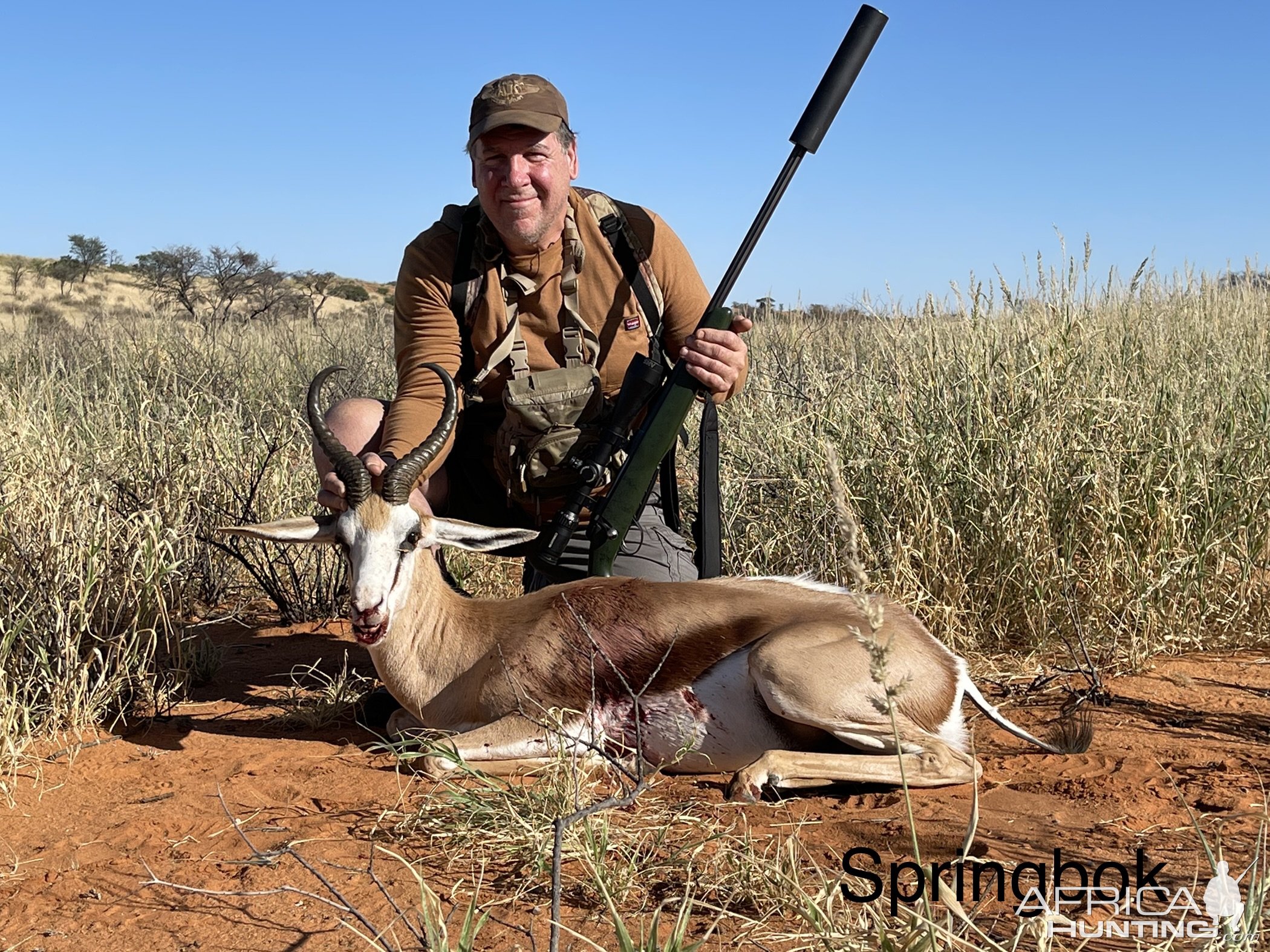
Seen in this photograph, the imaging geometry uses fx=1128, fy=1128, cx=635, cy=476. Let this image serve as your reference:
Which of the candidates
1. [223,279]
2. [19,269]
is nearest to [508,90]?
[223,279]

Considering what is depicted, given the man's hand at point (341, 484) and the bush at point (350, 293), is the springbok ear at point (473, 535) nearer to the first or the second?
the man's hand at point (341, 484)

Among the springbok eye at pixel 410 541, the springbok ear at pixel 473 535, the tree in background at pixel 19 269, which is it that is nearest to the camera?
the springbok eye at pixel 410 541

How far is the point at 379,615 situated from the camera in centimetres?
383

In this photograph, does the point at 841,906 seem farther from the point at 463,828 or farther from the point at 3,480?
the point at 3,480

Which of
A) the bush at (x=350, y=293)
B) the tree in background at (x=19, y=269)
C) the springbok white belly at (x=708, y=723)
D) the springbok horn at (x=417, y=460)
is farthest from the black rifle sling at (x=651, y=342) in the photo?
the bush at (x=350, y=293)

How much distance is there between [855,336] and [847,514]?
486 inches

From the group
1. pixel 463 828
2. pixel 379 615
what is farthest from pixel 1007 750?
pixel 379 615

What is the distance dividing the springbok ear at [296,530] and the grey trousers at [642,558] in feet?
3.60

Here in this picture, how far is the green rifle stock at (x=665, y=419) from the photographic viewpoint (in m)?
4.63

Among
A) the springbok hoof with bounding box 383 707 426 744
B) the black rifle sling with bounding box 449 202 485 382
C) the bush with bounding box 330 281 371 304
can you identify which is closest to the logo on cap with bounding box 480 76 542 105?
the black rifle sling with bounding box 449 202 485 382

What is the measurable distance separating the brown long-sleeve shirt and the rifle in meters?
0.47

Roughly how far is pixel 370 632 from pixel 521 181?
2176 mm

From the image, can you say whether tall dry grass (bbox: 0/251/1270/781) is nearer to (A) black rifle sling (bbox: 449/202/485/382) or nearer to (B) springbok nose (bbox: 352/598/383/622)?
(B) springbok nose (bbox: 352/598/383/622)

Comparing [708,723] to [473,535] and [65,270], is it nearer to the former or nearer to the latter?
[473,535]
